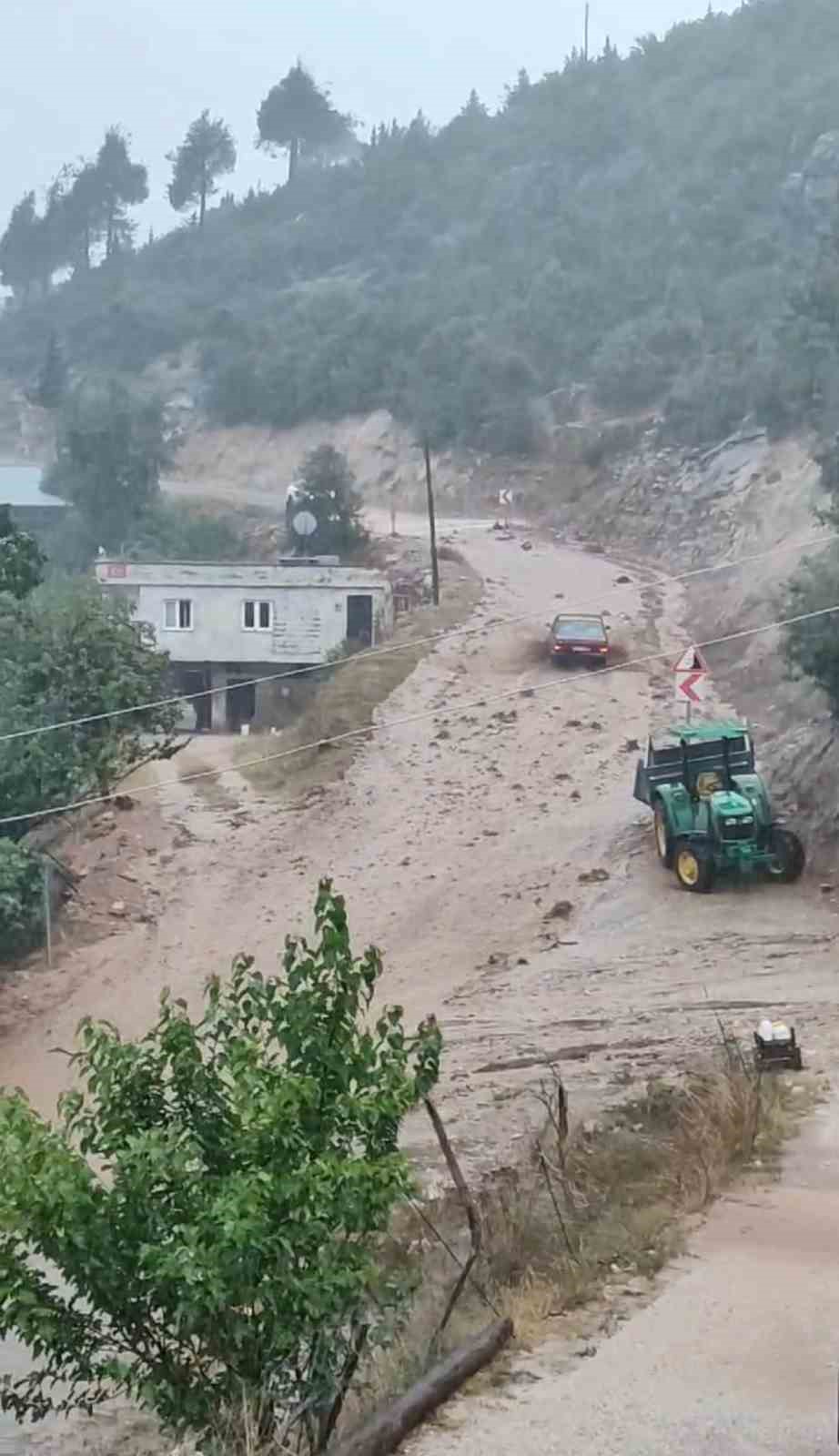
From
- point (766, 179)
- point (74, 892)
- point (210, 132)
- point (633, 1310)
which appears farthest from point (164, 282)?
point (633, 1310)

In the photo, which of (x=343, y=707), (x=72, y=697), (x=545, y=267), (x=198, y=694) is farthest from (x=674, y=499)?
(x=72, y=697)

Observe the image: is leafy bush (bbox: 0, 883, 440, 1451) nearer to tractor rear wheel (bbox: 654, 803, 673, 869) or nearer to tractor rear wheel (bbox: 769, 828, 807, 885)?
tractor rear wheel (bbox: 769, 828, 807, 885)

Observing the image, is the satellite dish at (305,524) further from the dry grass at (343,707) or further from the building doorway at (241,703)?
the building doorway at (241,703)

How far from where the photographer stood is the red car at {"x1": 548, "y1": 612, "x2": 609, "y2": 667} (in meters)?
40.6

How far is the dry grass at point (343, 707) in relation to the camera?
3597 cm

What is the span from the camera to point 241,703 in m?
45.3

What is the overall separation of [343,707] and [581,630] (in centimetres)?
622

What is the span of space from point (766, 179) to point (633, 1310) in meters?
76.3

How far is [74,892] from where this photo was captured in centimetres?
3077

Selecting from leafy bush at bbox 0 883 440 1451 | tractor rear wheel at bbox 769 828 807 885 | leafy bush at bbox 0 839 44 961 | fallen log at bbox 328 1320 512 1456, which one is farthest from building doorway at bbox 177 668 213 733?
leafy bush at bbox 0 883 440 1451

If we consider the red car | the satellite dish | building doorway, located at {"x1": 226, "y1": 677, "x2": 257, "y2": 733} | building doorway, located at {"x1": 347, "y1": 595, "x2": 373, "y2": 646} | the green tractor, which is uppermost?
the satellite dish

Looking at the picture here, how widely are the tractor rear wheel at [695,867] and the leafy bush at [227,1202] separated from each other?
672 inches

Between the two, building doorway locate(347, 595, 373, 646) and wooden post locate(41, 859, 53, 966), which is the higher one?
building doorway locate(347, 595, 373, 646)

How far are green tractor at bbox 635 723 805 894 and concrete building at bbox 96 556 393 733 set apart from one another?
18.7 m
